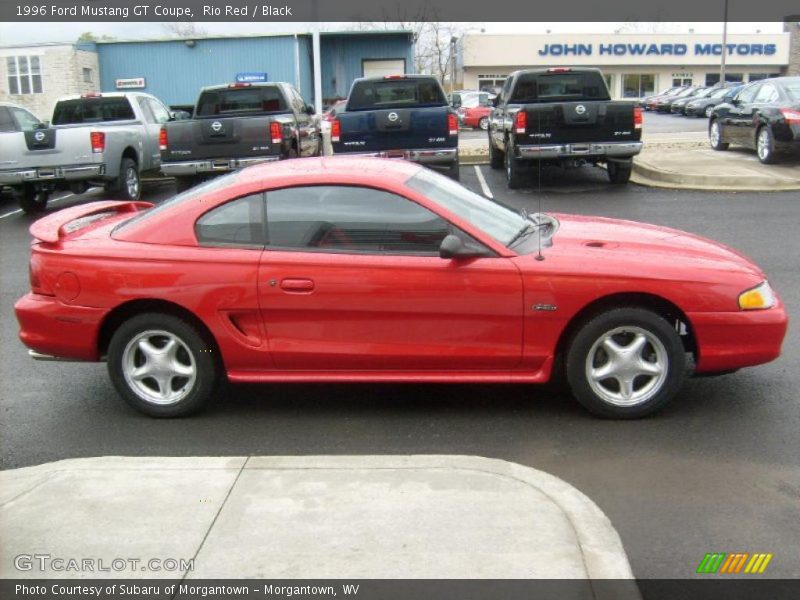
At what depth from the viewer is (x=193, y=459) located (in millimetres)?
4516

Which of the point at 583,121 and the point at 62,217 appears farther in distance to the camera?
the point at 583,121

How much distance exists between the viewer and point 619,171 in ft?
49.9

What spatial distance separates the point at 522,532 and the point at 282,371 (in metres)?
2.04

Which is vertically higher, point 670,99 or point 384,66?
point 384,66

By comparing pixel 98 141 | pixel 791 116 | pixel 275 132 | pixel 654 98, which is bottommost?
pixel 98 141

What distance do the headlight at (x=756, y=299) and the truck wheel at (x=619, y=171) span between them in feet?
33.8

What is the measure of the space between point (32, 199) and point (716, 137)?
13.5 meters

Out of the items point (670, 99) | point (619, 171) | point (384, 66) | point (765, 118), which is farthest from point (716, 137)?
point (670, 99)

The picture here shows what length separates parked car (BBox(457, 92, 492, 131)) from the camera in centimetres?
3647

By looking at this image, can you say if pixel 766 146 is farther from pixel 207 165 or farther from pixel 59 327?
pixel 59 327

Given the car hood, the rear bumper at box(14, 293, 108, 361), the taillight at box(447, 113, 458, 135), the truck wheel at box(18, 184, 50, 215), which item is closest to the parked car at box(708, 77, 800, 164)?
the taillight at box(447, 113, 458, 135)

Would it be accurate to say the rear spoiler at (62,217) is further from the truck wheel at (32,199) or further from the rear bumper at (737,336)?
the truck wheel at (32,199)

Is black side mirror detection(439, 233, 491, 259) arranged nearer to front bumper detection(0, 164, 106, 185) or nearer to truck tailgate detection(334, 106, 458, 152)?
truck tailgate detection(334, 106, 458, 152)

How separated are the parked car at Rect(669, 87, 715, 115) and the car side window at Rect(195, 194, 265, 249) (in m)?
43.3
